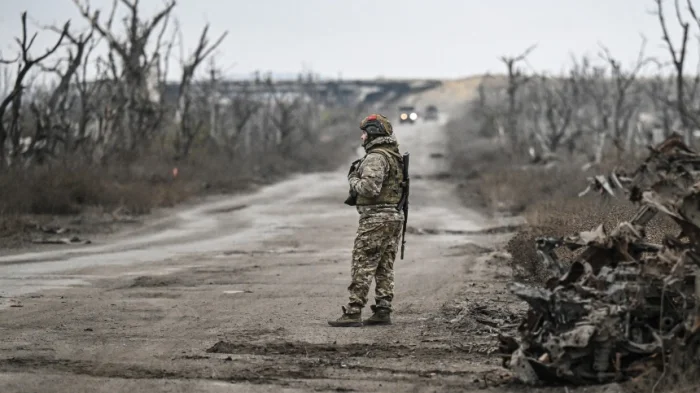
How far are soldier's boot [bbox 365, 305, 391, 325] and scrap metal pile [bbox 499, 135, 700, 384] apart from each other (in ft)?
10.9

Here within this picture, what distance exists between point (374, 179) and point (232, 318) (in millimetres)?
1959

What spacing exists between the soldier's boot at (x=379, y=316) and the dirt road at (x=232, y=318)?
0.13m

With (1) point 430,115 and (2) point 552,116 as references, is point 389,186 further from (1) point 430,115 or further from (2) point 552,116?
(1) point 430,115

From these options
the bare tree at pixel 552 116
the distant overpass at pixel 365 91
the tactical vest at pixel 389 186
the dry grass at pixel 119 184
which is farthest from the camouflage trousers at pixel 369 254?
the distant overpass at pixel 365 91

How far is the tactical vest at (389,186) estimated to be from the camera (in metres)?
10.7

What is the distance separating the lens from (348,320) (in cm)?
1055

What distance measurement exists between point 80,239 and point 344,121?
89.3m

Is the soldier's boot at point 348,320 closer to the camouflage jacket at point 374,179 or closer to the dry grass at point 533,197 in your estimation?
the camouflage jacket at point 374,179

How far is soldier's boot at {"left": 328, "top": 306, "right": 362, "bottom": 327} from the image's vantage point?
1053 cm

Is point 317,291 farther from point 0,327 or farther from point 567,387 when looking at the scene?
point 567,387

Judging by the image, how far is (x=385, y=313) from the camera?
1070cm

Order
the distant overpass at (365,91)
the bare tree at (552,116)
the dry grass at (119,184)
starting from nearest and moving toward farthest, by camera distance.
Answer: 1. the dry grass at (119,184)
2. the bare tree at (552,116)
3. the distant overpass at (365,91)

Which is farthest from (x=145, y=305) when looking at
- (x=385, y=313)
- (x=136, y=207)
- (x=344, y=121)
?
(x=344, y=121)

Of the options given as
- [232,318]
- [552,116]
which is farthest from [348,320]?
[552,116]
